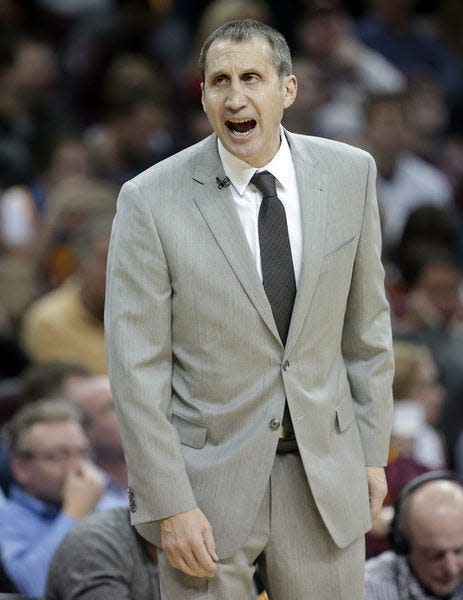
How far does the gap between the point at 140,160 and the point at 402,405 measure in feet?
7.76

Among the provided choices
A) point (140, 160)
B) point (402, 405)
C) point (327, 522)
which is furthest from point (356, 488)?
point (140, 160)

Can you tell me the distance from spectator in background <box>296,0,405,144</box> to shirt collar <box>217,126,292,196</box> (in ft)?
16.1

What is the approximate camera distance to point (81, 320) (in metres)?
5.12

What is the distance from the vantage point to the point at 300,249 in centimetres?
238

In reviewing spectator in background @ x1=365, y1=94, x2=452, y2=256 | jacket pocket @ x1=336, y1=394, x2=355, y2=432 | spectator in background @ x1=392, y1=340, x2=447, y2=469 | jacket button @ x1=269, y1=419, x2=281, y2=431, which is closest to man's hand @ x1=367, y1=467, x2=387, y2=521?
jacket pocket @ x1=336, y1=394, x2=355, y2=432

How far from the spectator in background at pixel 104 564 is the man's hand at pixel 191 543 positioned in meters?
0.96

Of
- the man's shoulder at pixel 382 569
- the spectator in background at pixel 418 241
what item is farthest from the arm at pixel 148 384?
the spectator in background at pixel 418 241

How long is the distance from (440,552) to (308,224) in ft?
5.09

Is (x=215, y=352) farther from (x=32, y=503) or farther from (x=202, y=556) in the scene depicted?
(x=32, y=503)

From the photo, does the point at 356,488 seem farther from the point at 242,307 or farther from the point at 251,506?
the point at 242,307

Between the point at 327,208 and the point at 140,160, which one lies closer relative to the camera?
the point at 327,208

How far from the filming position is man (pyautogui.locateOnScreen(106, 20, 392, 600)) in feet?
7.55

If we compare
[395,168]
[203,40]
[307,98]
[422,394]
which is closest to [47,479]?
[422,394]

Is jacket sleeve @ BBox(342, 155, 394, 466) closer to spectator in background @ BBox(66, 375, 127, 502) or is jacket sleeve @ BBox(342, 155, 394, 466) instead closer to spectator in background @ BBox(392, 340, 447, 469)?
spectator in background @ BBox(66, 375, 127, 502)
